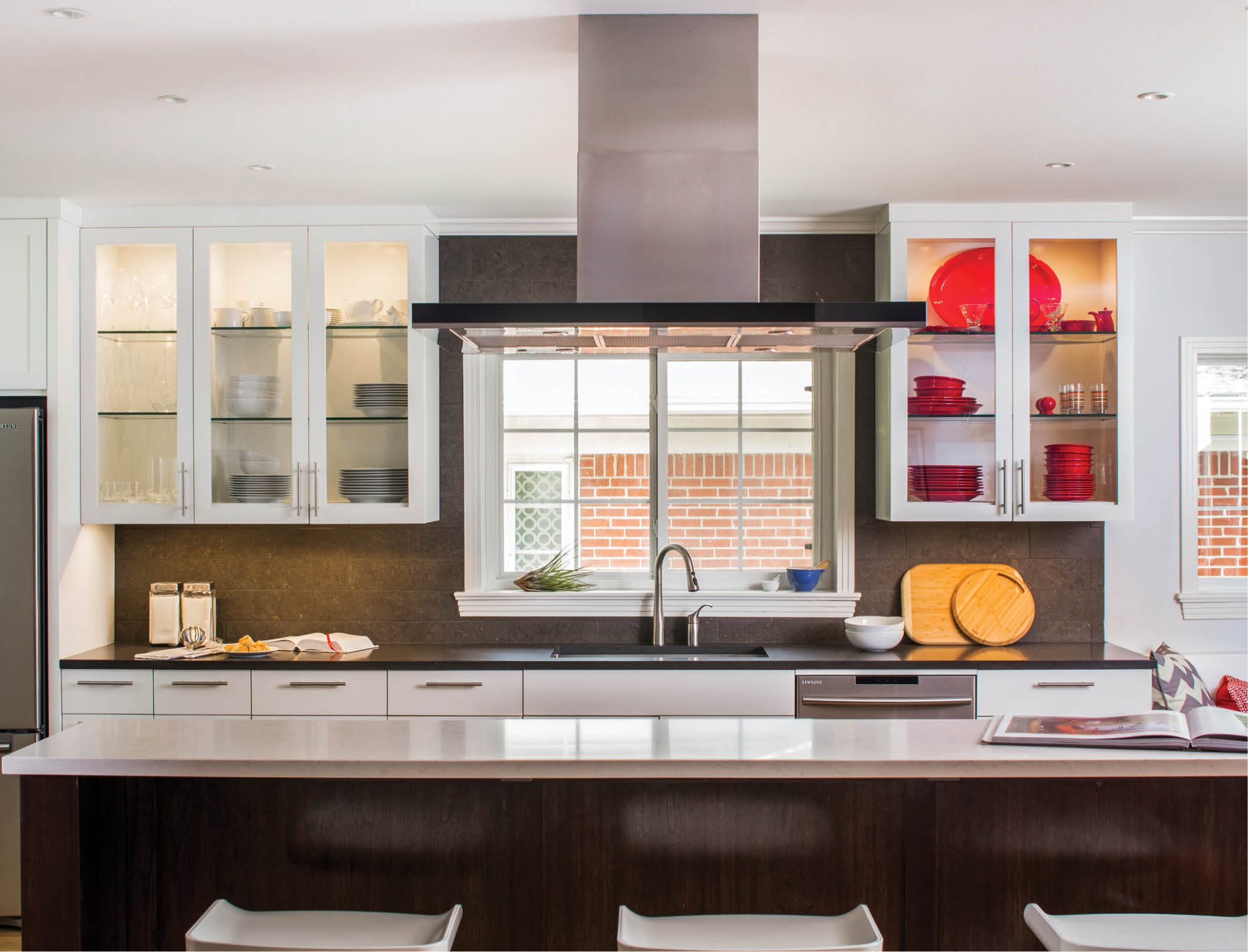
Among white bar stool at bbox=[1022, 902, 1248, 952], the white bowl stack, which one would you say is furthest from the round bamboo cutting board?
the white bowl stack

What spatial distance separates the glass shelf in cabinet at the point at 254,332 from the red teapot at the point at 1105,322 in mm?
3066

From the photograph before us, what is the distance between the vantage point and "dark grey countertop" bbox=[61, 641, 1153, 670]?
3529 mm

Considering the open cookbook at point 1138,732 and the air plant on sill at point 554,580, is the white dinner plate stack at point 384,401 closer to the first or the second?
the air plant on sill at point 554,580

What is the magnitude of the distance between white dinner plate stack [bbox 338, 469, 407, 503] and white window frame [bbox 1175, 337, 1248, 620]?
3108 millimetres

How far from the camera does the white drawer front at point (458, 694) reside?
3543 millimetres

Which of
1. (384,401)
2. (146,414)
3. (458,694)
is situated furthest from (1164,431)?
(146,414)

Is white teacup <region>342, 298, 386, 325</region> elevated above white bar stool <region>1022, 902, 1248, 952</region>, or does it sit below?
above

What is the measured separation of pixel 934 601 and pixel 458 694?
1896 millimetres

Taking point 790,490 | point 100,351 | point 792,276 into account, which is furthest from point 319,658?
point 792,276

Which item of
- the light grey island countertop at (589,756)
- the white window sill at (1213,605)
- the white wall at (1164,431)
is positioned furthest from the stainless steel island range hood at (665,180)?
the white window sill at (1213,605)

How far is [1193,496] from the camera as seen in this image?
404 centimetres

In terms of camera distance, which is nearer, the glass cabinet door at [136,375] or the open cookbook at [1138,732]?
the open cookbook at [1138,732]

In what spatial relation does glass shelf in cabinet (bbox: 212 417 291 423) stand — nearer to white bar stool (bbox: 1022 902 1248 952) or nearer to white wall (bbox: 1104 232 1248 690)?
white bar stool (bbox: 1022 902 1248 952)

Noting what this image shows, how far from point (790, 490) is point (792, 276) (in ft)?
2.86
